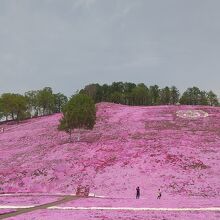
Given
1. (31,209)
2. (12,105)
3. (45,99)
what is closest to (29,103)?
(45,99)

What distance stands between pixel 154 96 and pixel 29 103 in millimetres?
47887

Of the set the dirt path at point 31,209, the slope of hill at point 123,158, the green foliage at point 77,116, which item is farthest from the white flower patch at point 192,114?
the dirt path at point 31,209

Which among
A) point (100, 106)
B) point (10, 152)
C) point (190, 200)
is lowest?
point (190, 200)

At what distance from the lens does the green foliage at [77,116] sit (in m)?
78.4

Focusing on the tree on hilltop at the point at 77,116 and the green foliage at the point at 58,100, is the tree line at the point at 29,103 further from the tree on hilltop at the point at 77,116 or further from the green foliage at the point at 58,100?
the tree on hilltop at the point at 77,116

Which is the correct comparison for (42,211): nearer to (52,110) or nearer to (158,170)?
(158,170)

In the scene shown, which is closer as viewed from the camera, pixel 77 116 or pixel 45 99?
pixel 77 116

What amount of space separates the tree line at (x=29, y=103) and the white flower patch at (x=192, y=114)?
51580 mm

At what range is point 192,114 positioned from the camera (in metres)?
93.6

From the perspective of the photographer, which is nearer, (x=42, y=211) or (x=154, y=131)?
(x=42, y=211)

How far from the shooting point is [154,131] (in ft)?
258

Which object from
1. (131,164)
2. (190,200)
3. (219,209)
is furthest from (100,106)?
(219,209)

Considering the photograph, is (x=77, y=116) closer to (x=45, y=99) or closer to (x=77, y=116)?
(x=77, y=116)

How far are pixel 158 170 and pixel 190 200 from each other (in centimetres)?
1143
